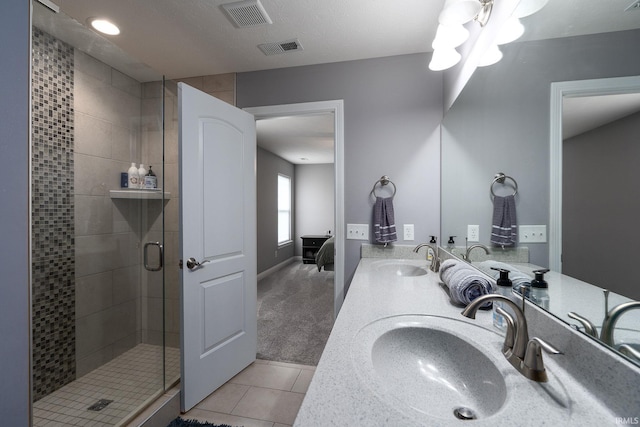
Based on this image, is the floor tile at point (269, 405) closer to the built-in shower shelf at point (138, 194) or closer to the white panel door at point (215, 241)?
the white panel door at point (215, 241)

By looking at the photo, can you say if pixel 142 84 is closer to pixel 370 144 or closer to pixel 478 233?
pixel 370 144

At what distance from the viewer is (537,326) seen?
0.75 metres

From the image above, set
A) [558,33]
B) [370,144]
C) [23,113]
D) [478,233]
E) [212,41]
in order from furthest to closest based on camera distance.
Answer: [370,144] < [212,41] < [478,233] < [23,113] < [558,33]

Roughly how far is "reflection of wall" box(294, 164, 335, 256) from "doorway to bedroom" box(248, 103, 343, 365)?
0.03m

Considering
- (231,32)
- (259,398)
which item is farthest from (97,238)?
(231,32)

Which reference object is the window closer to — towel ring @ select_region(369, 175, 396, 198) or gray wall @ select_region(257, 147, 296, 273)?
gray wall @ select_region(257, 147, 296, 273)

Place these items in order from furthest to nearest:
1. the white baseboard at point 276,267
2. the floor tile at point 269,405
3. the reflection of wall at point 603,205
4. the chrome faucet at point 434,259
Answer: the white baseboard at point 276,267
the chrome faucet at point 434,259
the floor tile at point 269,405
the reflection of wall at point 603,205

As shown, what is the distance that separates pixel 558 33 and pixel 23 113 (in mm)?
1662

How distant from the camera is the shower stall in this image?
1.49 meters

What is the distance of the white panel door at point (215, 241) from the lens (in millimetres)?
1650

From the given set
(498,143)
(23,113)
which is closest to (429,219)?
(498,143)

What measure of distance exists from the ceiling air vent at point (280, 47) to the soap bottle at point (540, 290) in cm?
189

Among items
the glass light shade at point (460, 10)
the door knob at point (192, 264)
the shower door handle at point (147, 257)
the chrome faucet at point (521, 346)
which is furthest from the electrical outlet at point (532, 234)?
the shower door handle at point (147, 257)

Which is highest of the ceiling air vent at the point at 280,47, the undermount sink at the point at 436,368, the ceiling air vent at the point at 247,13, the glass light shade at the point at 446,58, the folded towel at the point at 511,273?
the ceiling air vent at the point at 280,47
